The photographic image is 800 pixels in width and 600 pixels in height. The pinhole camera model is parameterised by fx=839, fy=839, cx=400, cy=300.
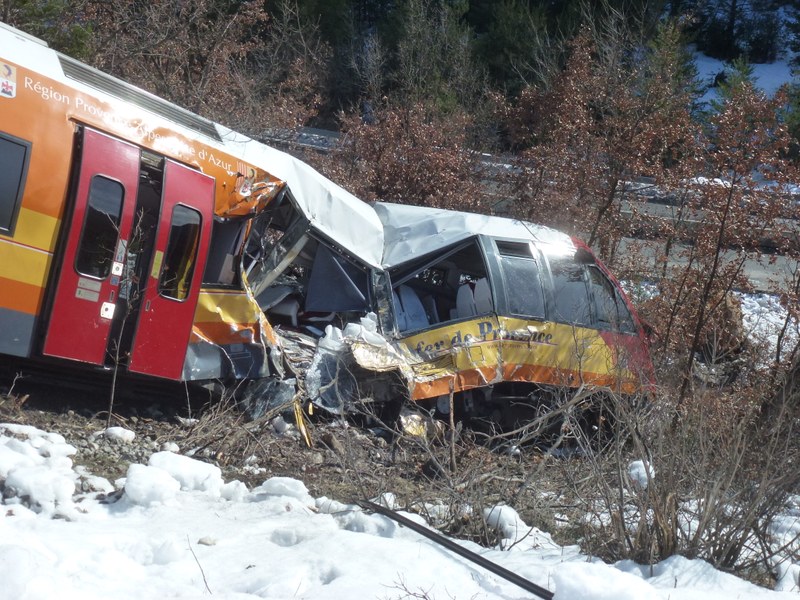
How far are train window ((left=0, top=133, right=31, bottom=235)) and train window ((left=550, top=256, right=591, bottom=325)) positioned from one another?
507cm

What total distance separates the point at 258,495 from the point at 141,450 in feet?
4.22

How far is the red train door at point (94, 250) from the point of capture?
6242 millimetres

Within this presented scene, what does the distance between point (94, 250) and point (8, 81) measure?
1342 mm

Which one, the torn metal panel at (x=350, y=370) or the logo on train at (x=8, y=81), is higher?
the logo on train at (x=8, y=81)

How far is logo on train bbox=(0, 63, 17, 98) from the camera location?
5988mm

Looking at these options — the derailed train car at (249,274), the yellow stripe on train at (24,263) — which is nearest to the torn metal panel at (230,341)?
the derailed train car at (249,274)

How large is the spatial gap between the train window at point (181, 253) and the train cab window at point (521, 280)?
10.3 ft

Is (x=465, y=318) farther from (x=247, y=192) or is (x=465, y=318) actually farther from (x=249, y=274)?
(x=247, y=192)

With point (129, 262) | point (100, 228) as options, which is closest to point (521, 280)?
point (129, 262)

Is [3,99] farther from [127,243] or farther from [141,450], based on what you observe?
[141,450]

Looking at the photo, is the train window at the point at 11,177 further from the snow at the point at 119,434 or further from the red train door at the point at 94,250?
the snow at the point at 119,434

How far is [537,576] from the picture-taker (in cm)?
456

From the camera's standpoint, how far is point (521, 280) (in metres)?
8.55

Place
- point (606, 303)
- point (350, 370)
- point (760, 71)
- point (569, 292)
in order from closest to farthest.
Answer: point (350, 370) < point (569, 292) < point (606, 303) < point (760, 71)
